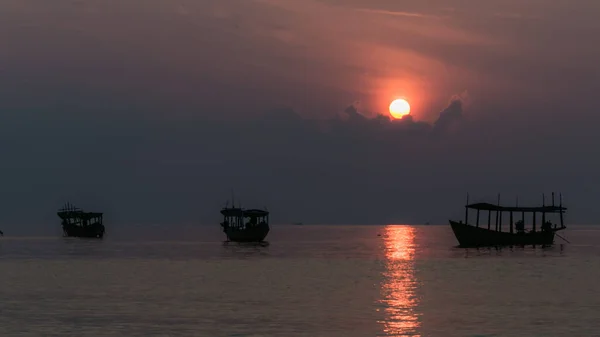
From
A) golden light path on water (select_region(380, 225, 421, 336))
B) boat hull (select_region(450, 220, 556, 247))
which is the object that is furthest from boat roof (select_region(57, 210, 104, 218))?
golden light path on water (select_region(380, 225, 421, 336))

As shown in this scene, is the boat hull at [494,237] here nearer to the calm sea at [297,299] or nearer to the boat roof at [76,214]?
the calm sea at [297,299]

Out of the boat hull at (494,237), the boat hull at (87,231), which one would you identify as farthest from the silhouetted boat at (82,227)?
the boat hull at (494,237)

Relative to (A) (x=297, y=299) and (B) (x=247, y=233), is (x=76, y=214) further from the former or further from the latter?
(A) (x=297, y=299)

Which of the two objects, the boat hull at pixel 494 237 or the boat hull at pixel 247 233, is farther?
the boat hull at pixel 247 233

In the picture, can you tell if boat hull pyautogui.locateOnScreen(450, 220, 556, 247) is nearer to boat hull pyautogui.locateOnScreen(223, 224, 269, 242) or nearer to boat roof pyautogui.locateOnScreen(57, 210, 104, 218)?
boat hull pyautogui.locateOnScreen(223, 224, 269, 242)

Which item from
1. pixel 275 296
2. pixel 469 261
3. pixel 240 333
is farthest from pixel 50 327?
pixel 469 261

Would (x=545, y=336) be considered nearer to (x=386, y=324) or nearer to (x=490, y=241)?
(x=386, y=324)

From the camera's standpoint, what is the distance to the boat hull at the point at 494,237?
128500mm

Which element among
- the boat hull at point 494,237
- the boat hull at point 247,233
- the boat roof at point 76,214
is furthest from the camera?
the boat roof at point 76,214

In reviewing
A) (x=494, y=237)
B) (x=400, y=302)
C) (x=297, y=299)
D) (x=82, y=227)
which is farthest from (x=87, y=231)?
(x=400, y=302)

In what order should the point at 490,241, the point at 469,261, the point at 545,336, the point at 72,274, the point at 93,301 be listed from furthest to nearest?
the point at 490,241 < the point at 469,261 < the point at 72,274 < the point at 93,301 < the point at 545,336

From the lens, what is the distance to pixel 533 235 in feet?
429

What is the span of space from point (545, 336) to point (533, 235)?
9234 centimetres

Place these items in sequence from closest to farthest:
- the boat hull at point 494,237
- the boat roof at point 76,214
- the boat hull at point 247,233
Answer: the boat hull at point 494,237
the boat hull at point 247,233
the boat roof at point 76,214
